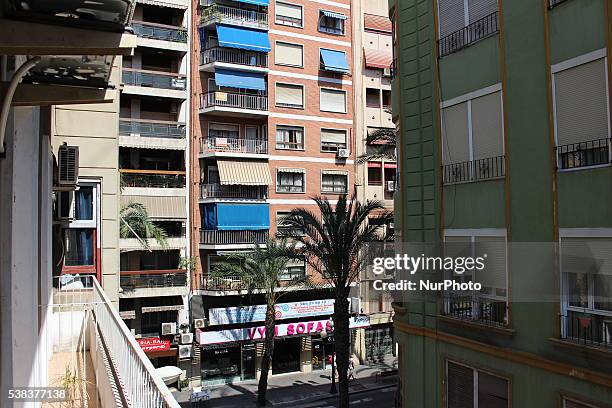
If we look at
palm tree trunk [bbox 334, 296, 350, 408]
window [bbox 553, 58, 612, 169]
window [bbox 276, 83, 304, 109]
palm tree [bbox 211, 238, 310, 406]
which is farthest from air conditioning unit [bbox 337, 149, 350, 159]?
window [bbox 553, 58, 612, 169]

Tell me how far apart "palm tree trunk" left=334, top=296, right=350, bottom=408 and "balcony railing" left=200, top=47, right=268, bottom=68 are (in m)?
14.3

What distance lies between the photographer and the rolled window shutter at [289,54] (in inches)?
1109

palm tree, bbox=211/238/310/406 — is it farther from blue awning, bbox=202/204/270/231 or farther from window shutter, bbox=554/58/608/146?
window shutter, bbox=554/58/608/146

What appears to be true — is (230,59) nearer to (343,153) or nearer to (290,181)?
(290,181)

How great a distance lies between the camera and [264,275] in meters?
23.4

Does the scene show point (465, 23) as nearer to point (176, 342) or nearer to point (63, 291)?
point (63, 291)

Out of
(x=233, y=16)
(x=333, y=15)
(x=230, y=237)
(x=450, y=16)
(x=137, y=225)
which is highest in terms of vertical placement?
(x=333, y=15)

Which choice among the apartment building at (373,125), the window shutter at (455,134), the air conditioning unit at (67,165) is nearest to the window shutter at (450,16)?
the window shutter at (455,134)

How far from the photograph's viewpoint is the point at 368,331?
98.3 feet

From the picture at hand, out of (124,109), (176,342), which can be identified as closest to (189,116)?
(124,109)

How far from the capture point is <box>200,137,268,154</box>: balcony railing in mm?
26078

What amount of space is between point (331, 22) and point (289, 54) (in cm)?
369

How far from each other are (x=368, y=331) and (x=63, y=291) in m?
23.2

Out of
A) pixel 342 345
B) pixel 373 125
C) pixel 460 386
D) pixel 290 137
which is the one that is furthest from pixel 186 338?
pixel 460 386
